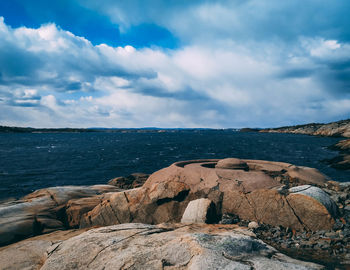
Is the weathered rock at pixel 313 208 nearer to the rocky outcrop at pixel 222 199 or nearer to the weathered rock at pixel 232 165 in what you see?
the rocky outcrop at pixel 222 199

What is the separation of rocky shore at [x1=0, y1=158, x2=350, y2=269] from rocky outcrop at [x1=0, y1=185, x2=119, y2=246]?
4 centimetres

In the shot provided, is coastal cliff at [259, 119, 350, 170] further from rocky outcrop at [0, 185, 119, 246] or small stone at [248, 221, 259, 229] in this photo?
rocky outcrop at [0, 185, 119, 246]

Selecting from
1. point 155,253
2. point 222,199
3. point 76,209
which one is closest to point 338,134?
point 222,199

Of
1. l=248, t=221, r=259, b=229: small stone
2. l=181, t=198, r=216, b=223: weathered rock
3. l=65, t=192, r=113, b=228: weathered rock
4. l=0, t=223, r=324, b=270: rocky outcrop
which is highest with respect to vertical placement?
l=0, t=223, r=324, b=270: rocky outcrop

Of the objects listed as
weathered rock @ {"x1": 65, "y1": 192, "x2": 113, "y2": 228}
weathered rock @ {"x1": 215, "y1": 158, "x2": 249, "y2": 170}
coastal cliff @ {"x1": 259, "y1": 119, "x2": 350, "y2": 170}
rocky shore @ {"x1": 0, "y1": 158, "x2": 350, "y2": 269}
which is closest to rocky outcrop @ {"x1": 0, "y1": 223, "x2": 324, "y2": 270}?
rocky shore @ {"x1": 0, "y1": 158, "x2": 350, "y2": 269}

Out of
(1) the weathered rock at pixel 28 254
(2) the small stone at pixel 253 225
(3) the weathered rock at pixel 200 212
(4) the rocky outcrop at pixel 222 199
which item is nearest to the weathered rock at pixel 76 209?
(4) the rocky outcrop at pixel 222 199

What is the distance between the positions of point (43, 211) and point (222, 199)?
26.4ft

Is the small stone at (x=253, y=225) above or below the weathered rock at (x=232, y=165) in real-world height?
below

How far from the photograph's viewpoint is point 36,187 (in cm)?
2070

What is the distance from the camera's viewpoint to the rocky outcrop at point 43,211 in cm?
797

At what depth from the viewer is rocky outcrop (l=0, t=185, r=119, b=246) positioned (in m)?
7.97

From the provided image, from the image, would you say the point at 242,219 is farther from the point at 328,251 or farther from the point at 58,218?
the point at 58,218

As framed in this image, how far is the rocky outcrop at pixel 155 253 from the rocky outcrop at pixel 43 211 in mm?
2916

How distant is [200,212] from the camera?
731 centimetres
